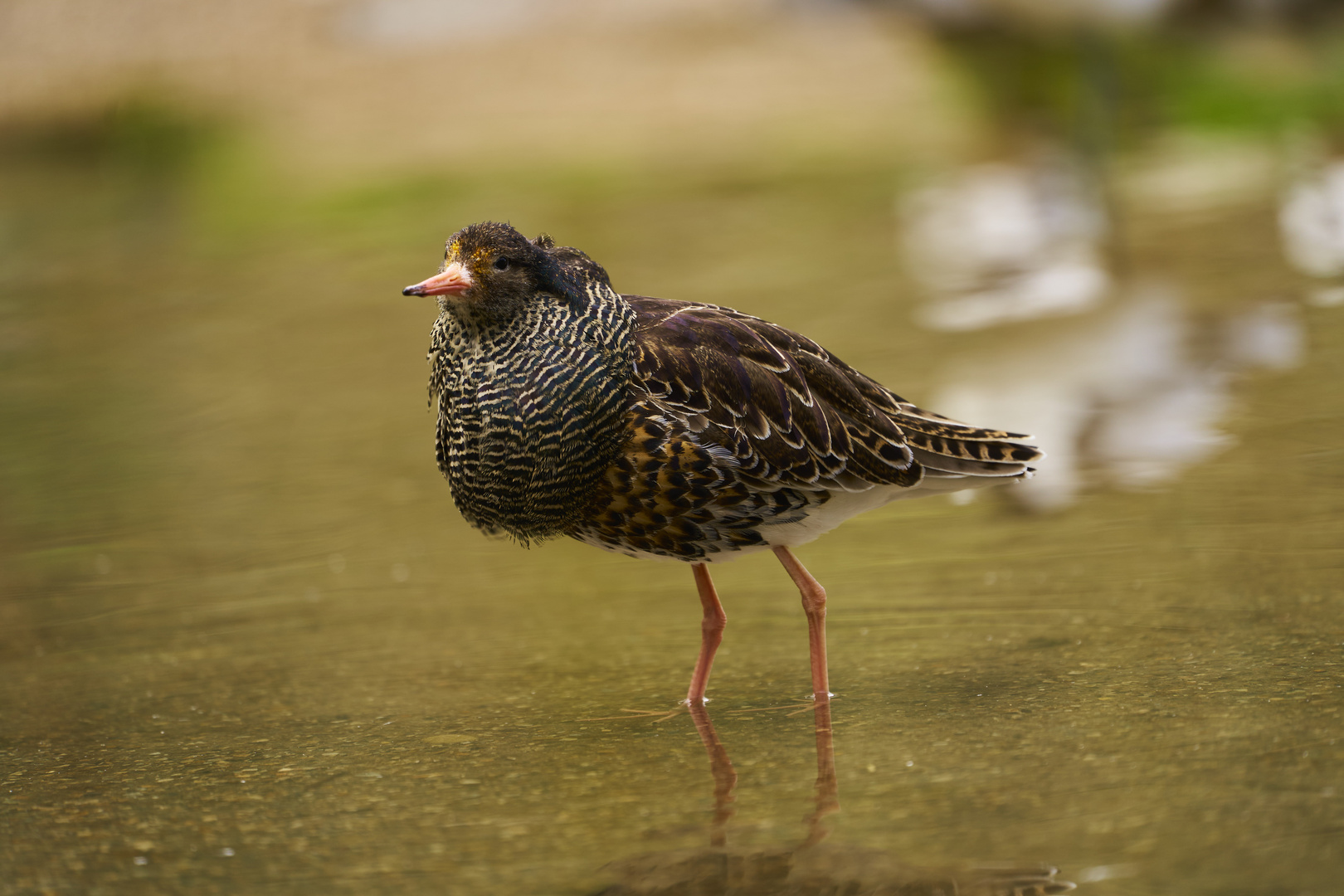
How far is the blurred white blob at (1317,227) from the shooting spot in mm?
10898

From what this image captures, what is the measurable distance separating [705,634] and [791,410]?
88 centimetres

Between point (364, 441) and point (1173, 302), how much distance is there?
5594mm

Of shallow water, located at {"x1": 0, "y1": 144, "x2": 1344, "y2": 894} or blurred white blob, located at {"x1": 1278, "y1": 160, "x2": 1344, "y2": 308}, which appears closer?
shallow water, located at {"x1": 0, "y1": 144, "x2": 1344, "y2": 894}

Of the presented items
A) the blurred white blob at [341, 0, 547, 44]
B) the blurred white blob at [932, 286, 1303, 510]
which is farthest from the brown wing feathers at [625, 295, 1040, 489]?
the blurred white blob at [341, 0, 547, 44]

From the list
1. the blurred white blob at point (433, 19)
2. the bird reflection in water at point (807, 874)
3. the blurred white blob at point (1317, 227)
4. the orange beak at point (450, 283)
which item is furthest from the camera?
the blurred white blob at point (433, 19)

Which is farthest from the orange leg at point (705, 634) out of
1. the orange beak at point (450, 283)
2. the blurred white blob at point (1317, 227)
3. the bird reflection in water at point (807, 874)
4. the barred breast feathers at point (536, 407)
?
the blurred white blob at point (1317, 227)

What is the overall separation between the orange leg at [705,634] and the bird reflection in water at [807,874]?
3.81 ft

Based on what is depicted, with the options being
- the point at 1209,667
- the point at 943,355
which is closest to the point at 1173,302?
the point at 943,355

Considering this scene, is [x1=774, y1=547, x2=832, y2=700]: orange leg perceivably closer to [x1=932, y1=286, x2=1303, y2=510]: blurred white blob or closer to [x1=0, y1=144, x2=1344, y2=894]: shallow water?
[x1=0, y1=144, x2=1344, y2=894]: shallow water

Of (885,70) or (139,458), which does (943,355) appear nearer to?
(139,458)

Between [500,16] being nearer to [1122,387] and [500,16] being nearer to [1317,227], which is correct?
[1317,227]

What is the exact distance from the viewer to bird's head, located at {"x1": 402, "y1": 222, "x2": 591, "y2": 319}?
5273 mm

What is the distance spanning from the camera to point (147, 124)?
816 inches

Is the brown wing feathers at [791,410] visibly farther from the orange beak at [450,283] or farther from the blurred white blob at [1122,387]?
the blurred white blob at [1122,387]
